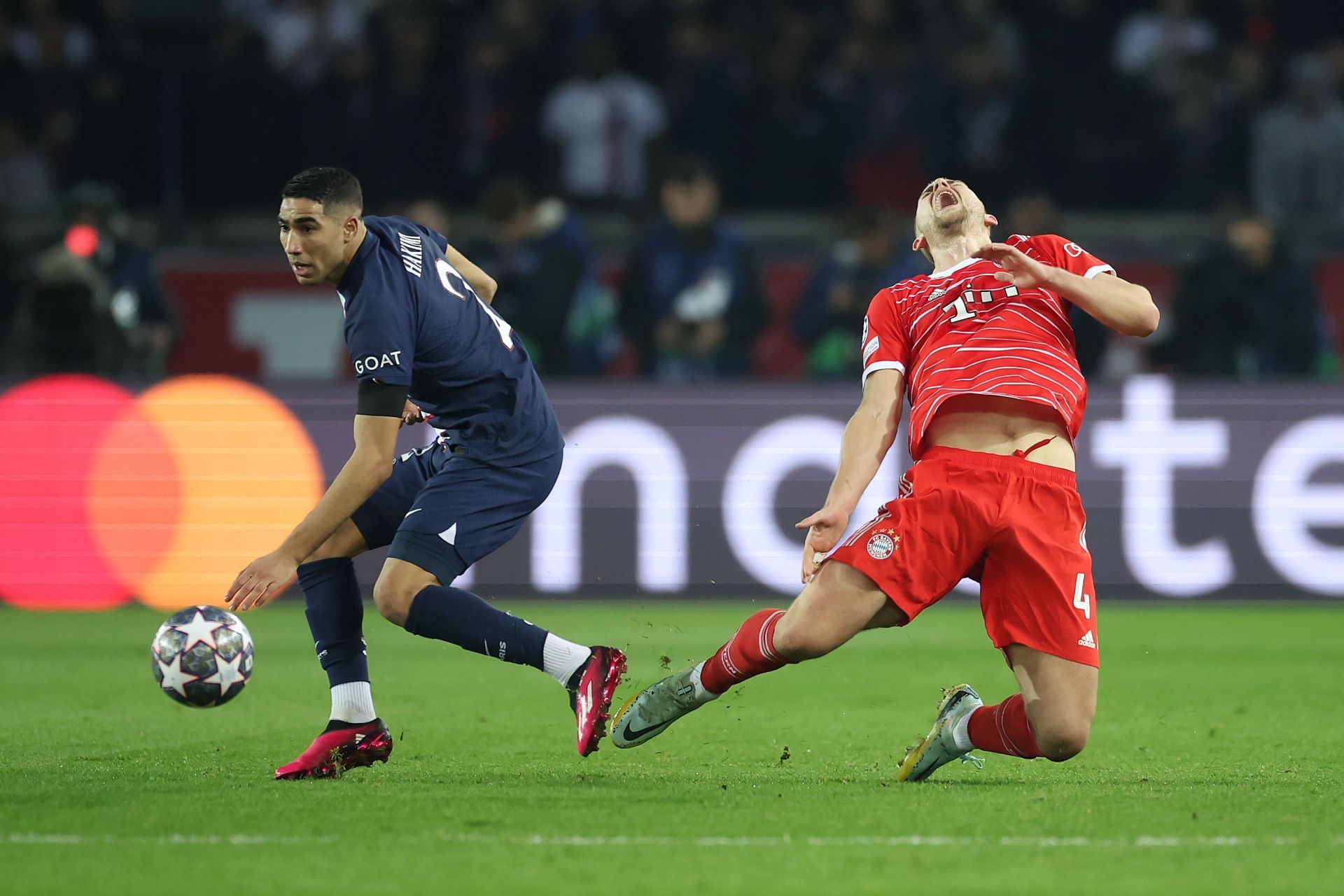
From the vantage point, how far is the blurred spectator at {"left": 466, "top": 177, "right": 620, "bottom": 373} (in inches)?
496

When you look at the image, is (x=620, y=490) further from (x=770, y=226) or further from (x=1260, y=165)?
(x=1260, y=165)

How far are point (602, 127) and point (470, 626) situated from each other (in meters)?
9.31

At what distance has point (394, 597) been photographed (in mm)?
5969

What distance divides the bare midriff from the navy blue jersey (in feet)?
4.78

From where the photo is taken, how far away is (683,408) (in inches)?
461

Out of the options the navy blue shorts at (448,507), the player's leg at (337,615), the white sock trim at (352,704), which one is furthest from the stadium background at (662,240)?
the white sock trim at (352,704)

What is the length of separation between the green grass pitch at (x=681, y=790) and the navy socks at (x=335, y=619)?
38cm

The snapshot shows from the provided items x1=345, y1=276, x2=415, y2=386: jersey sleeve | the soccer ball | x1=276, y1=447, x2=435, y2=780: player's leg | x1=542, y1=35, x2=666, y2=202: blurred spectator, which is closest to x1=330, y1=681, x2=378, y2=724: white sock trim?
x1=276, y1=447, x2=435, y2=780: player's leg

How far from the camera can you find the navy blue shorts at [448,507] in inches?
238

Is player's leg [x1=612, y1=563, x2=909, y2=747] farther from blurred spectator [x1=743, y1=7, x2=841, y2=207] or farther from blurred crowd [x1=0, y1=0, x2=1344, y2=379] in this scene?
blurred spectator [x1=743, y1=7, x2=841, y2=207]

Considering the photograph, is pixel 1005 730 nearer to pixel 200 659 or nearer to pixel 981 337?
pixel 981 337

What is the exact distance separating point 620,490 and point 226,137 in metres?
5.65

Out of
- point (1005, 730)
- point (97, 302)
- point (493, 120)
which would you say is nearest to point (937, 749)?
point (1005, 730)

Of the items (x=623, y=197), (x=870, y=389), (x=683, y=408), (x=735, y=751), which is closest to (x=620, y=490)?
(x=683, y=408)
